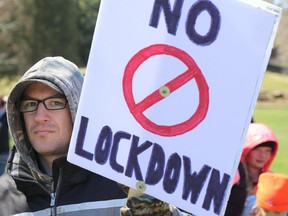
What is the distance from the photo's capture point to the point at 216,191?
6.40 feet

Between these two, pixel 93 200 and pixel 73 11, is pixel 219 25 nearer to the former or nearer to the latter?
pixel 93 200

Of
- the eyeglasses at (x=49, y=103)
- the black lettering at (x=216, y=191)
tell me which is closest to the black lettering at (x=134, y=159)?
the black lettering at (x=216, y=191)

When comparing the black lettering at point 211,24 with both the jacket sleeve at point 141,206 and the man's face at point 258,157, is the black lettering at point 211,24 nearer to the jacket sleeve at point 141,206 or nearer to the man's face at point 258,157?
the jacket sleeve at point 141,206

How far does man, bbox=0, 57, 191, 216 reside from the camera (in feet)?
7.79

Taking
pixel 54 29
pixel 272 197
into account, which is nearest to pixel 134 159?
pixel 272 197

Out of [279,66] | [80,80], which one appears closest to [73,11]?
[279,66]

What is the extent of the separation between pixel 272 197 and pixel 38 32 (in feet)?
122

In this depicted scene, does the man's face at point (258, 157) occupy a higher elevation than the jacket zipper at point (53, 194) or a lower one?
higher

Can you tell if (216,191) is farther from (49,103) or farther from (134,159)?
(49,103)

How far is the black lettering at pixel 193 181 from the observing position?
1952mm

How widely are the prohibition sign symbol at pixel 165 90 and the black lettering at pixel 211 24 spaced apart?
2.5 inches

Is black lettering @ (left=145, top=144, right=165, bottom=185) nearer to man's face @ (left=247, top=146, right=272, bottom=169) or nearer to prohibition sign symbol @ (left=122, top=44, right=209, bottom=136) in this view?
prohibition sign symbol @ (left=122, top=44, right=209, bottom=136)

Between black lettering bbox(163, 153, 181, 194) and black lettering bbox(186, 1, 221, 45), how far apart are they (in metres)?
0.38

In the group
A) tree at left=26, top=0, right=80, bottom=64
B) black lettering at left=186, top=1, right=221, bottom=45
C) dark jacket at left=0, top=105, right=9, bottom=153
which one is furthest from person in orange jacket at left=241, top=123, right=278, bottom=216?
tree at left=26, top=0, right=80, bottom=64
